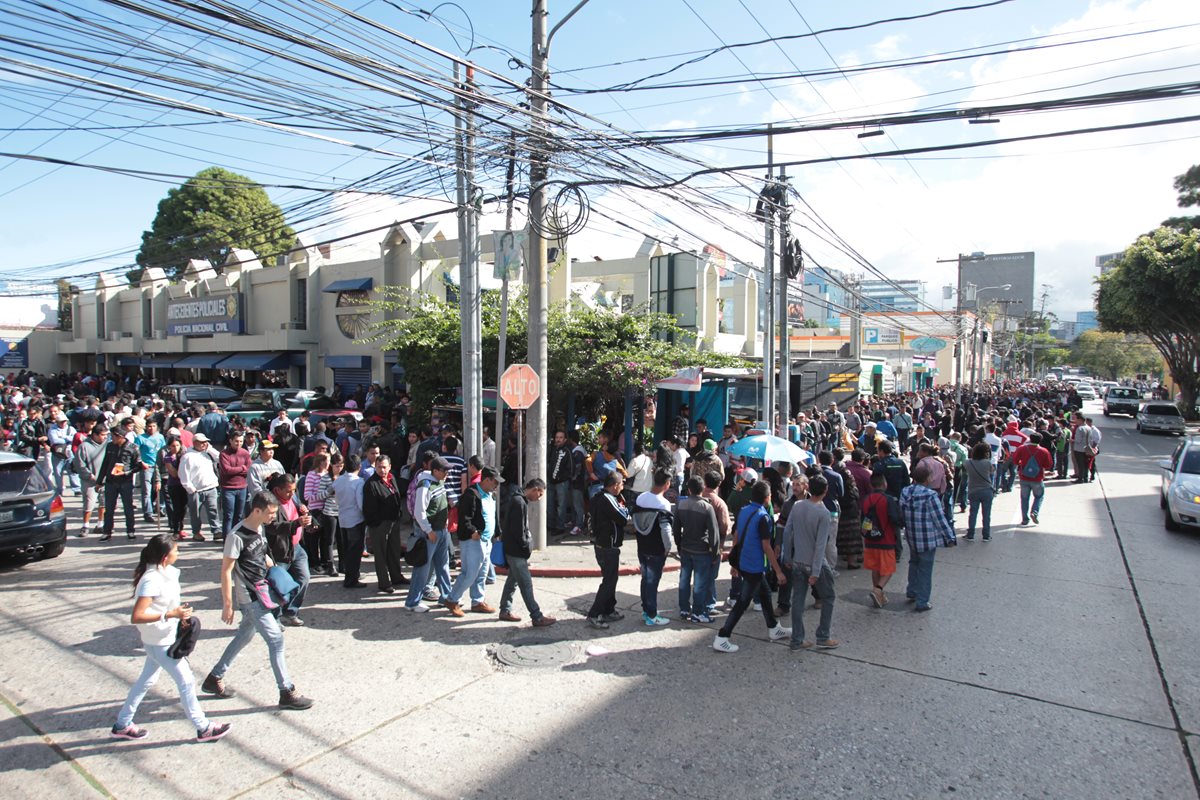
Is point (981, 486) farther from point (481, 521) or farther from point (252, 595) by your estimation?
point (252, 595)

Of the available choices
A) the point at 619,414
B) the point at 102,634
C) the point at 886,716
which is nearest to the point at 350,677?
the point at 102,634

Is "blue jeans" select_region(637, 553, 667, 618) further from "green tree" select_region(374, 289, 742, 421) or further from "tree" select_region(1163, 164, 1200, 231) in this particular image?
"tree" select_region(1163, 164, 1200, 231)

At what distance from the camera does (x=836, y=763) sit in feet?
15.1

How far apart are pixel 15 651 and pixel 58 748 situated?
2.20 meters

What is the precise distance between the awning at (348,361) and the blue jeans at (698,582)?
19470 mm

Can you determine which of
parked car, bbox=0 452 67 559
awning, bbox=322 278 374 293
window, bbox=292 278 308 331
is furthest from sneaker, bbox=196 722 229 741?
window, bbox=292 278 308 331

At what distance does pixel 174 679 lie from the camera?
4609mm

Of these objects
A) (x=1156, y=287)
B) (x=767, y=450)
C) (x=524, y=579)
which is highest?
(x=1156, y=287)

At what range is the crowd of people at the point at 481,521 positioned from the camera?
531cm

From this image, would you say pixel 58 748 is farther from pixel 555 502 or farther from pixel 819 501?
pixel 555 502

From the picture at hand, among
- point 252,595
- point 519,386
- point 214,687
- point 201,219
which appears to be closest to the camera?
point 252,595

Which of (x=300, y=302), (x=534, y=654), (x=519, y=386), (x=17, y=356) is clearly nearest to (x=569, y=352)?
(x=519, y=386)

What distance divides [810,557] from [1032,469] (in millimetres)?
7646

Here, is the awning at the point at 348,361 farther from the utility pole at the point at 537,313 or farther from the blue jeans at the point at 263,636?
the blue jeans at the point at 263,636
